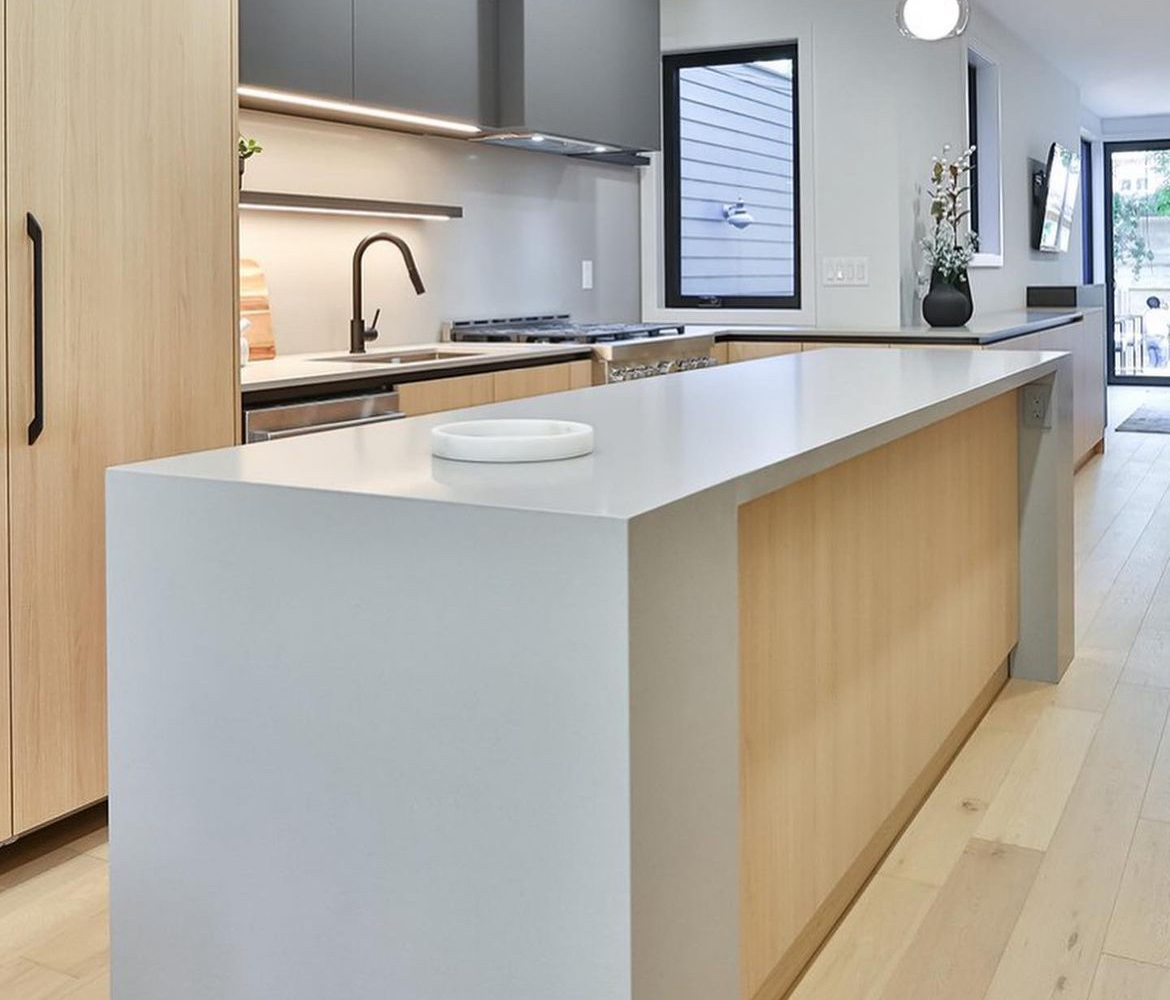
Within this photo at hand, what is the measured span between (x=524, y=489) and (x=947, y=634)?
1.63 m

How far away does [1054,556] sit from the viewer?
11.0 ft

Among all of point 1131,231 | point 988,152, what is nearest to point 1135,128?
point 1131,231

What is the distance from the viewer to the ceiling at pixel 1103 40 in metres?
6.22

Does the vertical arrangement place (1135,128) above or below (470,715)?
above

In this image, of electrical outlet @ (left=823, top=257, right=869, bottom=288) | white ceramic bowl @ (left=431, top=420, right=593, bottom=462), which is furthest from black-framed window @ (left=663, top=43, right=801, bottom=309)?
white ceramic bowl @ (left=431, top=420, right=593, bottom=462)

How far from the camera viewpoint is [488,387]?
11.7 feet

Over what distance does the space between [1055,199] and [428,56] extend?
17.4 ft

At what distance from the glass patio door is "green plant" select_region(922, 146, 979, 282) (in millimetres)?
6172

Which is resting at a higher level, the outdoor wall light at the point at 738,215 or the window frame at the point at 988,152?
the window frame at the point at 988,152

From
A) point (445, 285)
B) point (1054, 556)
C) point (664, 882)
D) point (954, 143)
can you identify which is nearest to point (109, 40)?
point (664, 882)

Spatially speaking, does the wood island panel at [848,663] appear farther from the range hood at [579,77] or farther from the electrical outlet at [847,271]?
the electrical outlet at [847,271]

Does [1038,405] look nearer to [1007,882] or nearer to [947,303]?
[1007,882]

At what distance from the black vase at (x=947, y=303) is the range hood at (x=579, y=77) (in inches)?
48.3

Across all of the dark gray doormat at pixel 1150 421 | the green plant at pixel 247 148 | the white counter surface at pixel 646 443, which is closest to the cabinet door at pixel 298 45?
the green plant at pixel 247 148
